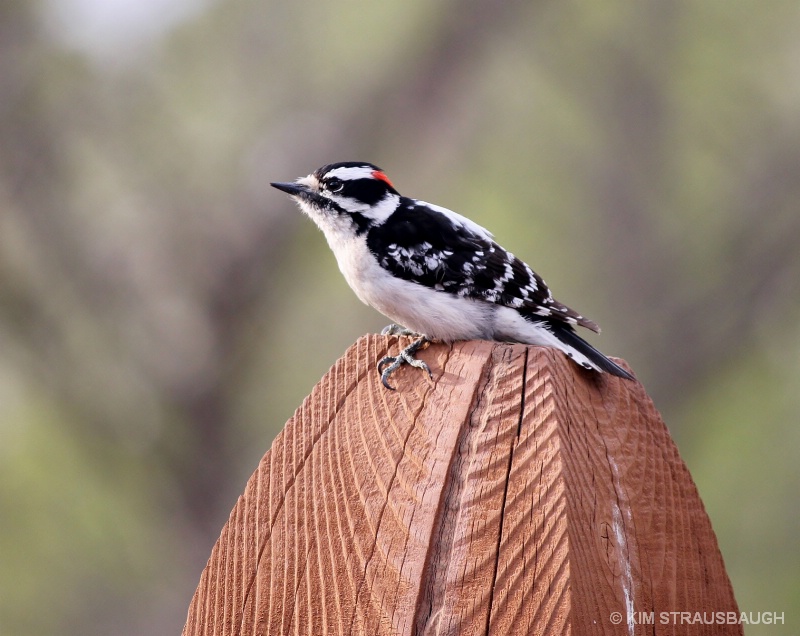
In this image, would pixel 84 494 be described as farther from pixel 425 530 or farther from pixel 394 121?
pixel 425 530

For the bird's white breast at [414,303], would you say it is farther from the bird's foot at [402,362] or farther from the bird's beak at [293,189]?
the bird's foot at [402,362]

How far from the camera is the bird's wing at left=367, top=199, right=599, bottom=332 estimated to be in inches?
125

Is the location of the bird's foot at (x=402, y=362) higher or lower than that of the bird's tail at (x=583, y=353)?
lower

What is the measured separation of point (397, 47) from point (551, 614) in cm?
588

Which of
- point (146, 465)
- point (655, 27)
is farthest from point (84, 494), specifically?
point (655, 27)

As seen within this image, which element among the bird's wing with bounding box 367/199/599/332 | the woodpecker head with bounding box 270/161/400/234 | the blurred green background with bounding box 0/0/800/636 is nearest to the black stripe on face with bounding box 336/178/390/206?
the woodpecker head with bounding box 270/161/400/234

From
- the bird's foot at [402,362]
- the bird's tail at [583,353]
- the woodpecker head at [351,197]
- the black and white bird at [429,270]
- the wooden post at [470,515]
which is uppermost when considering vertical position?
the woodpecker head at [351,197]

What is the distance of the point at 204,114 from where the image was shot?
23.4 feet

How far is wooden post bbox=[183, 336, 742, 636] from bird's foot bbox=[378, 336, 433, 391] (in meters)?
0.02

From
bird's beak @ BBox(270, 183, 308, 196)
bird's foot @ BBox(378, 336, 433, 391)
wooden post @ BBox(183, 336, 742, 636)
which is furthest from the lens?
bird's beak @ BBox(270, 183, 308, 196)

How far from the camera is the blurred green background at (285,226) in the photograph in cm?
656

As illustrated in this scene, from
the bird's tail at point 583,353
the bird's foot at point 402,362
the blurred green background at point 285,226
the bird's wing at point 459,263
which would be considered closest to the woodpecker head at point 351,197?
the bird's wing at point 459,263

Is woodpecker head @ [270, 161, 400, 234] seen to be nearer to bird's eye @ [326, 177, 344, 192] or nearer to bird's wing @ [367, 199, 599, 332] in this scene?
bird's eye @ [326, 177, 344, 192]

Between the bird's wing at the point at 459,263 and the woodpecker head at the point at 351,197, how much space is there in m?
0.14
